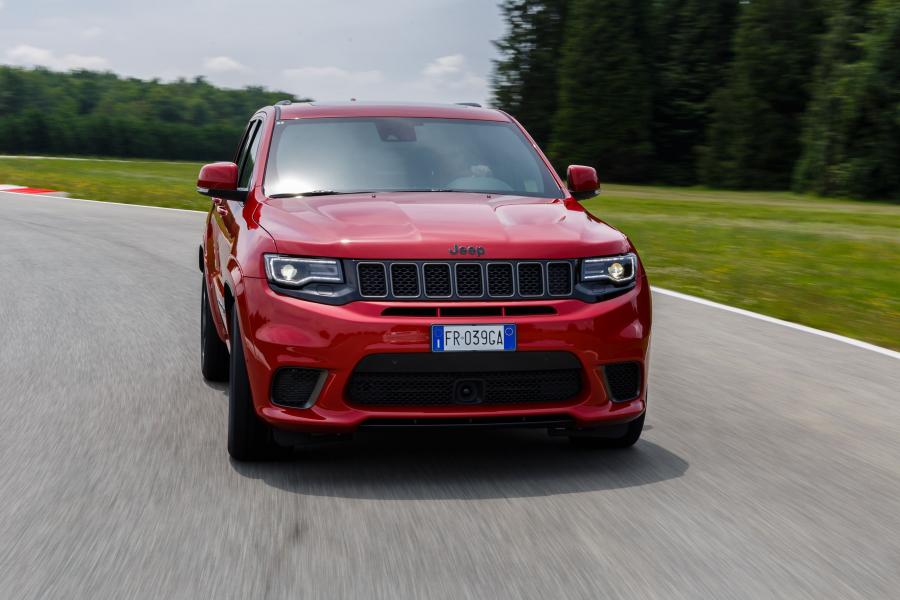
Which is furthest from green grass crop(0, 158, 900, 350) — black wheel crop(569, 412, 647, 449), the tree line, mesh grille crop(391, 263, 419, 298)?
the tree line

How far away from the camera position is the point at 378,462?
5520 millimetres

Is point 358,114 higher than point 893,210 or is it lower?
higher

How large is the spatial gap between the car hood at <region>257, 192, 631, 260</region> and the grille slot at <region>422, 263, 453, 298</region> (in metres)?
0.04

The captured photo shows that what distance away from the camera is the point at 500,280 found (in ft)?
16.7

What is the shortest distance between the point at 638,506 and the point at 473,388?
32.6 inches

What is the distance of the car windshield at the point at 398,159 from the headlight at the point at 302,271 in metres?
1.02

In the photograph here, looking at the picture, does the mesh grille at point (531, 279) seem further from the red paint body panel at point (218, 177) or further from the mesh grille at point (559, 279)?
the red paint body panel at point (218, 177)

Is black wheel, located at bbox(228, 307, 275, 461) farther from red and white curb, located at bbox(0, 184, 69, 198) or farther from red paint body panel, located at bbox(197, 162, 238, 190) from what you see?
red and white curb, located at bbox(0, 184, 69, 198)

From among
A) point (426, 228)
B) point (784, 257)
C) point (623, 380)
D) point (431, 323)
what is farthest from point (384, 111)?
point (784, 257)

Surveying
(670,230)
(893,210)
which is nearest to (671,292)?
(670,230)

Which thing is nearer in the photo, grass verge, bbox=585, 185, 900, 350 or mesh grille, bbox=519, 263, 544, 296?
mesh grille, bbox=519, 263, 544, 296

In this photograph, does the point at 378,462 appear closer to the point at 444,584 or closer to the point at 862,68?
the point at 444,584

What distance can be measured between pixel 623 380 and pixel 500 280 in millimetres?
749

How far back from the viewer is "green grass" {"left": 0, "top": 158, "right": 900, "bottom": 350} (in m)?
12.0
